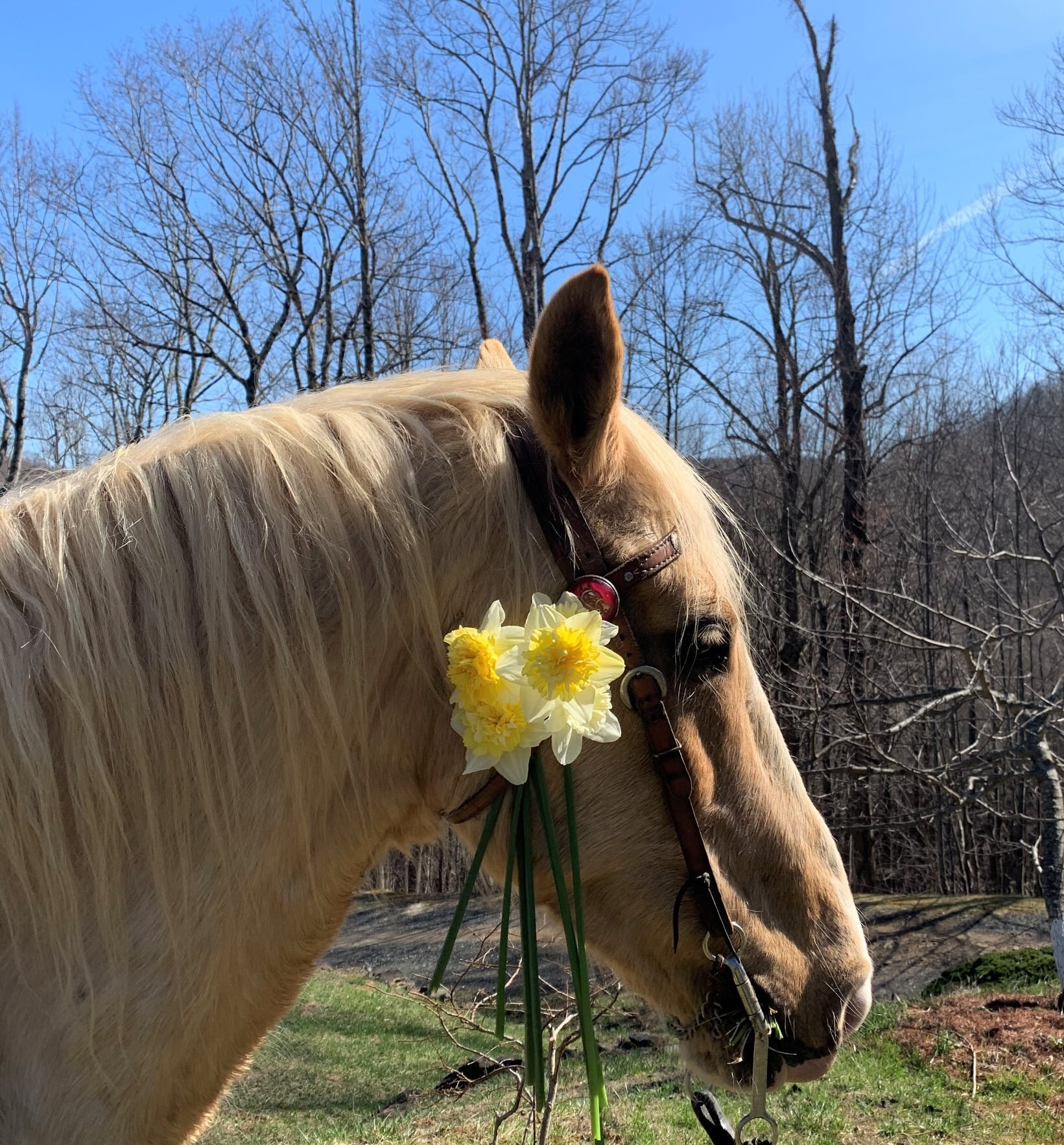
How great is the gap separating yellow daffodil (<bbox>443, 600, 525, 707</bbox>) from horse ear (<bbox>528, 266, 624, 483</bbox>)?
0.29 meters

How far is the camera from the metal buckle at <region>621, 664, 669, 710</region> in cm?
137

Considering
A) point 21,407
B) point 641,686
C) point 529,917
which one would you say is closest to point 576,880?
point 529,917

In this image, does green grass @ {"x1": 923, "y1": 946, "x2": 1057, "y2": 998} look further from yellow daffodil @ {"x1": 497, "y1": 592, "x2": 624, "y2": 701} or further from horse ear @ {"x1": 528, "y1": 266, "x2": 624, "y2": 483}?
horse ear @ {"x1": 528, "y1": 266, "x2": 624, "y2": 483}

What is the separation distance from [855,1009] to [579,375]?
4.13ft

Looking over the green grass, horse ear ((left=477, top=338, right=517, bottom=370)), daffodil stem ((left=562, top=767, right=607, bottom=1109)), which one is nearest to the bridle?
daffodil stem ((left=562, top=767, right=607, bottom=1109))

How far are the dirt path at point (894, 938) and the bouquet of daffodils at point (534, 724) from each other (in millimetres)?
6476

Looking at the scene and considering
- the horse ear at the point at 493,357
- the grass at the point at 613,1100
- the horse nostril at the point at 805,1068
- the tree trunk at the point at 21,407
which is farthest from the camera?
the tree trunk at the point at 21,407

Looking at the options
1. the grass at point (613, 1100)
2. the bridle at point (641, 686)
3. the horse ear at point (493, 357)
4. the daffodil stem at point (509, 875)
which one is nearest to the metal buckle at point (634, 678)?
the bridle at point (641, 686)

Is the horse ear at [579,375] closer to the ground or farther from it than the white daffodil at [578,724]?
farther from it

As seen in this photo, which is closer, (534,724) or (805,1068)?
(534,724)

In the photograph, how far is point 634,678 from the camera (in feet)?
4.49

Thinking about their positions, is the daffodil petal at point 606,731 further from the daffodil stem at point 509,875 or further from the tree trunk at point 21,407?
the tree trunk at point 21,407

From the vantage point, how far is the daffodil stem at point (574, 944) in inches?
53.7

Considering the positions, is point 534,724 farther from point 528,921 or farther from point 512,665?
point 528,921
